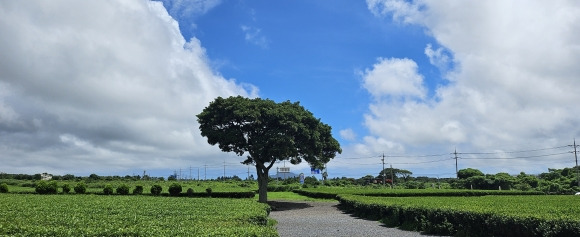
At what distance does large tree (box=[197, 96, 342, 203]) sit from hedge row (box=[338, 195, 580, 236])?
1155 centimetres

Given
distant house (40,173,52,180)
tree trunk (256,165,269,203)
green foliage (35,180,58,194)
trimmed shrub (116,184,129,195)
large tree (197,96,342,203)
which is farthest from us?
distant house (40,173,52,180)

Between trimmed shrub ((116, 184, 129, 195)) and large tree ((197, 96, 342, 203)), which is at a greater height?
large tree ((197, 96, 342, 203))

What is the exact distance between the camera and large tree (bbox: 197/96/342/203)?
33250mm

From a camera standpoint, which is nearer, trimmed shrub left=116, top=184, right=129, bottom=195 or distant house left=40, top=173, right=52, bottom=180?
trimmed shrub left=116, top=184, right=129, bottom=195

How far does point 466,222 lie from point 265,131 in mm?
21435

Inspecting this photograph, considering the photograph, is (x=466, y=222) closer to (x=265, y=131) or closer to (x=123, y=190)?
(x=265, y=131)

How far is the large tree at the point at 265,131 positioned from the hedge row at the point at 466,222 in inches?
455

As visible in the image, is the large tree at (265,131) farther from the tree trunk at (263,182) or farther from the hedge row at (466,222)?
the hedge row at (466,222)

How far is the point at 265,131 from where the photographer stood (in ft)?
115

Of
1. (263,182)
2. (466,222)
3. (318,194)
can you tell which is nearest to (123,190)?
(263,182)

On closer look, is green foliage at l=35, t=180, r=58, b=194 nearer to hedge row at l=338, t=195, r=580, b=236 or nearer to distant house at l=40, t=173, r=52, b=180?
hedge row at l=338, t=195, r=580, b=236

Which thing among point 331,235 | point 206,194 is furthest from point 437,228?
point 206,194

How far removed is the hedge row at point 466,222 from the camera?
39.2 ft

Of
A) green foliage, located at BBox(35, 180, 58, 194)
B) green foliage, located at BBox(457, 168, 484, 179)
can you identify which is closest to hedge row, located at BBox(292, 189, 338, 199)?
green foliage, located at BBox(35, 180, 58, 194)
